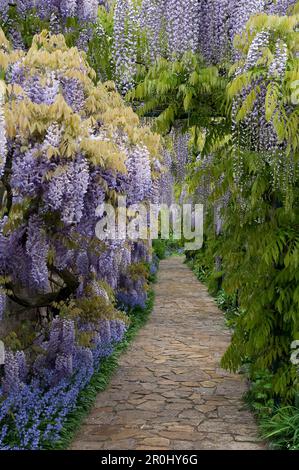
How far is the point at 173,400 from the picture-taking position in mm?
5578

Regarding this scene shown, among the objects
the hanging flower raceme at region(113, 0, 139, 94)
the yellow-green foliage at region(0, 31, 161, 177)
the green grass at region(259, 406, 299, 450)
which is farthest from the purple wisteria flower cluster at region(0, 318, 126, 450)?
the hanging flower raceme at region(113, 0, 139, 94)

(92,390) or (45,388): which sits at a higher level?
(45,388)

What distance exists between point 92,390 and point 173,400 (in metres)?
0.78

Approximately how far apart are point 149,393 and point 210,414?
31.5 inches

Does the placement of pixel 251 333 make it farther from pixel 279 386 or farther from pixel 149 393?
pixel 149 393

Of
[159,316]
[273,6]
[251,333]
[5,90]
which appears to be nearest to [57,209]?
[5,90]

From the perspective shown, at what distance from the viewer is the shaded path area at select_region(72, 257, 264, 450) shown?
180 inches

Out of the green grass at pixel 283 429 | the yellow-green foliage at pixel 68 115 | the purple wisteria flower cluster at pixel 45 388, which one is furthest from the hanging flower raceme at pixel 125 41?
the green grass at pixel 283 429

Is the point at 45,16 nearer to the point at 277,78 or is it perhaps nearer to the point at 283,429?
the point at 277,78

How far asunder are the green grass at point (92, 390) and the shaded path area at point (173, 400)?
0.07 m

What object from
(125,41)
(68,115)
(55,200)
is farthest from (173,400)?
(125,41)

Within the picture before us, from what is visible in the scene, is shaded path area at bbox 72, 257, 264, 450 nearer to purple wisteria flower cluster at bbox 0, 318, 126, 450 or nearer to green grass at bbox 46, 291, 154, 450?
green grass at bbox 46, 291, 154, 450

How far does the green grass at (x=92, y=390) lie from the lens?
4518 millimetres

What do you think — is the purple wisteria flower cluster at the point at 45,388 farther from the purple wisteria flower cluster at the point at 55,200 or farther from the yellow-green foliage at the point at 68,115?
the yellow-green foliage at the point at 68,115
